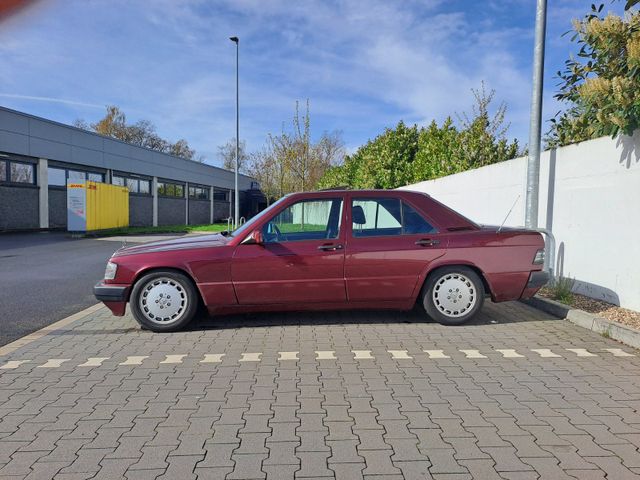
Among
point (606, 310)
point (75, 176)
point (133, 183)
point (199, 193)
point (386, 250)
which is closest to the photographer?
point (386, 250)

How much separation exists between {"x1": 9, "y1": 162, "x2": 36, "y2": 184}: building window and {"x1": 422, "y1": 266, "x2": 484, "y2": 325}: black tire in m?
25.0

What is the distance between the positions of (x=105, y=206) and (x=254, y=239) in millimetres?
23234

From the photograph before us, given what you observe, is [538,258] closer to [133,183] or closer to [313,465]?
[313,465]

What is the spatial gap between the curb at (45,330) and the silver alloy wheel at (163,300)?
126 centimetres

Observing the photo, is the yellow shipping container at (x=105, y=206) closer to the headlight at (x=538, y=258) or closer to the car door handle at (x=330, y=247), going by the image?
the car door handle at (x=330, y=247)

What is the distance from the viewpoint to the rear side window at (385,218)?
19.1 feet

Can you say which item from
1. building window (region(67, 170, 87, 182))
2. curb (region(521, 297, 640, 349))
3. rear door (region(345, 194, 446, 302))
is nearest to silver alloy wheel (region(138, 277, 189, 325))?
rear door (region(345, 194, 446, 302))

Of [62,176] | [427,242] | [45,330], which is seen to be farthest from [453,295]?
[62,176]

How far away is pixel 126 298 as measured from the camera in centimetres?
560

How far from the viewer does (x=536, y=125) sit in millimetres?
7820

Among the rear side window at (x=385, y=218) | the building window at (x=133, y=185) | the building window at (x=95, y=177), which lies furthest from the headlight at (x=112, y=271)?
the building window at (x=133, y=185)

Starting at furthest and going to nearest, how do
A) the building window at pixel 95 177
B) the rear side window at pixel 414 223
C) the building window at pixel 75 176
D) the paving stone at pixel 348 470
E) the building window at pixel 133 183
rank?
1. the building window at pixel 133 183
2. the building window at pixel 95 177
3. the building window at pixel 75 176
4. the rear side window at pixel 414 223
5. the paving stone at pixel 348 470

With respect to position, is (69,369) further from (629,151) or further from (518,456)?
(629,151)

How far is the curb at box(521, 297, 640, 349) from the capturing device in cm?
510
